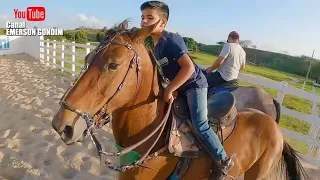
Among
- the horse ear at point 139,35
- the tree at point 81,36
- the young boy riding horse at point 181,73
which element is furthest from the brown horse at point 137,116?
the tree at point 81,36

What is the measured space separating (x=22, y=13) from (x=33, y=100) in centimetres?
2548

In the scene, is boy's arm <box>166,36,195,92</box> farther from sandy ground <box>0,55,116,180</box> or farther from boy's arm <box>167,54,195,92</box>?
sandy ground <box>0,55,116,180</box>

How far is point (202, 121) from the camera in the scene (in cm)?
209

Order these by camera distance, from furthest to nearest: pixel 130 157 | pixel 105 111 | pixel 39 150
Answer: pixel 39 150
pixel 130 157
pixel 105 111

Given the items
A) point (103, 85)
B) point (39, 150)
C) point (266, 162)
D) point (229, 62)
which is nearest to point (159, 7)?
point (103, 85)

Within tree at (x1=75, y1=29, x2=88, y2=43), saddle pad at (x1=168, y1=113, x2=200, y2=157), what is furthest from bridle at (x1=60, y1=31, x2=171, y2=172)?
tree at (x1=75, y1=29, x2=88, y2=43)

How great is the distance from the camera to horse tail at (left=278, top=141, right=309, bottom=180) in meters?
2.91

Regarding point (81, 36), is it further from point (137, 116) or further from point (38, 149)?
point (137, 116)

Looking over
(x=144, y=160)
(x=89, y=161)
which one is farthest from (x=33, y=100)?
(x=144, y=160)

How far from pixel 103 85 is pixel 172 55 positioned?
0.57m

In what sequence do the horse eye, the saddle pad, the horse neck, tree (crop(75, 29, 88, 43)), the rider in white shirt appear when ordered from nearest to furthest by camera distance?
the horse eye < the horse neck < the saddle pad < the rider in white shirt < tree (crop(75, 29, 88, 43))

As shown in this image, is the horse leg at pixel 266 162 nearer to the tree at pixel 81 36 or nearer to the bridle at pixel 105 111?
the bridle at pixel 105 111

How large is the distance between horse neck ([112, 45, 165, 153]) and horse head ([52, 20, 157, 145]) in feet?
0.20

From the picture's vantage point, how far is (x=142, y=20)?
6.56ft
